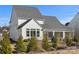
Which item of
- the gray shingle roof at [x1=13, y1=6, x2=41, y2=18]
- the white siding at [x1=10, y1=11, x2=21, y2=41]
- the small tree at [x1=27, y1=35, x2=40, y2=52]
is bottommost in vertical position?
the small tree at [x1=27, y1=35, x2=40, y2=52]

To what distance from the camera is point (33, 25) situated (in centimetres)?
1758

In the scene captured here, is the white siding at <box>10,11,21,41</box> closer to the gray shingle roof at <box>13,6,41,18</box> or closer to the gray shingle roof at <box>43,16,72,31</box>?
the gray shingle roof at <box>13,6,41,18</box>

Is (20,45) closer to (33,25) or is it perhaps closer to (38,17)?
(33,25)

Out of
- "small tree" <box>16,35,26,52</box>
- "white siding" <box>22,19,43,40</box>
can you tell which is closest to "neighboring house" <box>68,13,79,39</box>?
"white siding" <box>22,19,43,40</box>

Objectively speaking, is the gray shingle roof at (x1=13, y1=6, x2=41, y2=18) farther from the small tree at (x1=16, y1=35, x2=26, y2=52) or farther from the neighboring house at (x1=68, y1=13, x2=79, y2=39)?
the neighboring house at (x1=68, y1=13, x2=79, y2=39)

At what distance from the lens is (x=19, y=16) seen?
1756 cm

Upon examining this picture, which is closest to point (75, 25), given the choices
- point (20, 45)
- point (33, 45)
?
point (33, 45)

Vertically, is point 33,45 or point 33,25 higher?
point 33,25

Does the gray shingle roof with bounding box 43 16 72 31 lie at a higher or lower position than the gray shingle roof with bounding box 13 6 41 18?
lower

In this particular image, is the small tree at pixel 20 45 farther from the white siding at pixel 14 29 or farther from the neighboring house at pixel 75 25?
the neighboring house at pixel 75 25

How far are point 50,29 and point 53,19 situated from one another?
163 millimetres

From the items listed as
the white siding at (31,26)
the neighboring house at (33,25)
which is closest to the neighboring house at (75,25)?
the neighboring house at (33,25)

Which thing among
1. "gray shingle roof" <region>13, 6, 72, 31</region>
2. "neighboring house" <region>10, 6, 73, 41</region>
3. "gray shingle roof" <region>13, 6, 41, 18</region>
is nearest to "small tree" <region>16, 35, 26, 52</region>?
"neighboring house" <region>10, 6, 73, 41</region>

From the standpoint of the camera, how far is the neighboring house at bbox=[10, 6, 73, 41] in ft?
57.6
